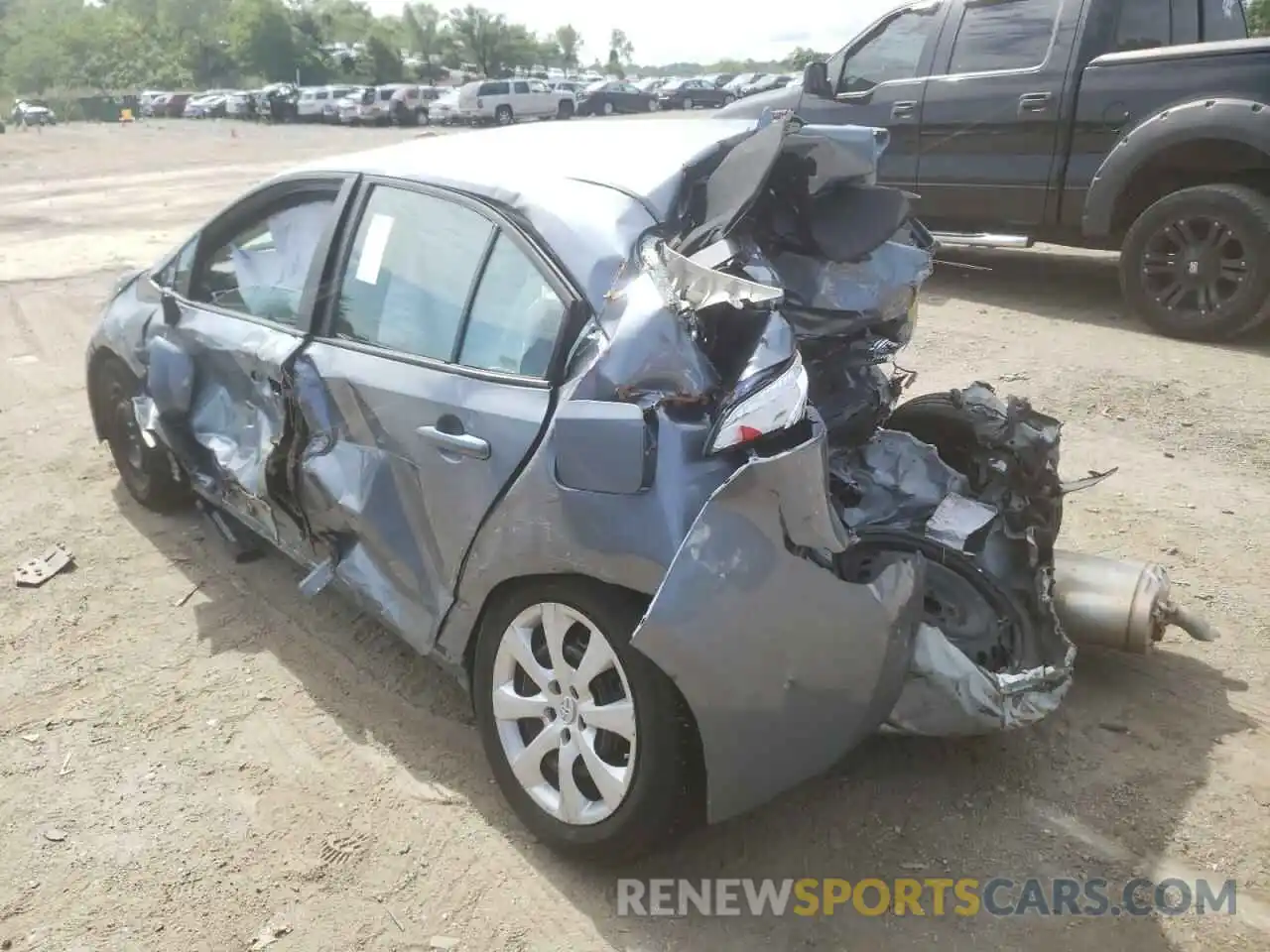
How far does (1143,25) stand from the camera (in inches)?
282

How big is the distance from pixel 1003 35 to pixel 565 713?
6.93m

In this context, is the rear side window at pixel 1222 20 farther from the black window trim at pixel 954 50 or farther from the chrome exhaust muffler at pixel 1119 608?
the chrome exhaust muffler at pixel 1119 608

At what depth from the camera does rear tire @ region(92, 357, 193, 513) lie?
457 cm

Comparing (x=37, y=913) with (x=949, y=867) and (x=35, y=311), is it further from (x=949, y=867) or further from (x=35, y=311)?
(x=35, y=311)

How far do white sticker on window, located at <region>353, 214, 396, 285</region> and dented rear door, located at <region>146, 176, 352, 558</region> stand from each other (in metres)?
0.18

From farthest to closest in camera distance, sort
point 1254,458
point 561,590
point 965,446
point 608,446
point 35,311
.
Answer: point 35,311 → point 1254,458 → point 965,446 → point 561,590 → point 608,446

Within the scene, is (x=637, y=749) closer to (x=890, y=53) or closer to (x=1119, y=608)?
(x=1119, y=608)

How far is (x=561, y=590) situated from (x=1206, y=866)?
1.76 metres

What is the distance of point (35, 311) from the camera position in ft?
29.5

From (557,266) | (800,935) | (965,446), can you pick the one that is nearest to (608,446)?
(557,266)

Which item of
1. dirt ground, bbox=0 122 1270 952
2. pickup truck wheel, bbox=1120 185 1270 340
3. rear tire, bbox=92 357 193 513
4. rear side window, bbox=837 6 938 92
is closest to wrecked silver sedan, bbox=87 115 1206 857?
dirt ground, bbox=0 122 1270 952

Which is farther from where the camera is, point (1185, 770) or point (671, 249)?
point (1185, 770)

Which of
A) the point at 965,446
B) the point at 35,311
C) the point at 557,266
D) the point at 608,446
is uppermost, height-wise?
the point at 557,266

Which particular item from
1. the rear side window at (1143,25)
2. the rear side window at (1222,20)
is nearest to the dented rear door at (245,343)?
the rear side window at (1143,25)
